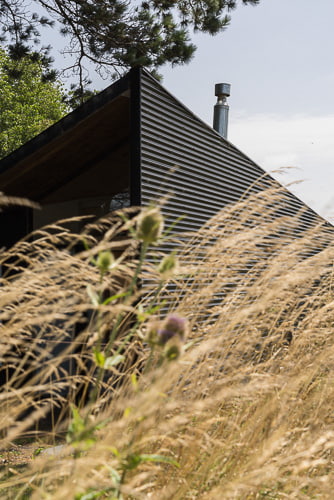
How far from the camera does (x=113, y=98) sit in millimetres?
3623

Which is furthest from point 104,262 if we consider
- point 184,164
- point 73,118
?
point 184,164

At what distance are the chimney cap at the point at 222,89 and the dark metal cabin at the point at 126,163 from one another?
9.17 feet

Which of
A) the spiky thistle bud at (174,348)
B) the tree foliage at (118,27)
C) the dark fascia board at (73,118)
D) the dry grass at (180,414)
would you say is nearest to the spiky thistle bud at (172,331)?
the spiky thistle bud at (174,348)

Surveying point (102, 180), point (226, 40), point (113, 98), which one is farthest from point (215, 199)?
point (226, 40)

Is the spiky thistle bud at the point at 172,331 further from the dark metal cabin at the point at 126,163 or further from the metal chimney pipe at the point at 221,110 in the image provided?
the metal chimney pipe at the point at 221,110

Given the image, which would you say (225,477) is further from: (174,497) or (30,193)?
(30,193)

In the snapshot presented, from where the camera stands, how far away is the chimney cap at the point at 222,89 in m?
8.01

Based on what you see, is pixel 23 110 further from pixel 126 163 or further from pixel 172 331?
pixel 172 331

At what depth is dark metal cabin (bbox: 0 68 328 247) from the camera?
362 cm

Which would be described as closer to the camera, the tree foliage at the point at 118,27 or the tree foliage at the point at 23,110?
the tree foliage at the point at 118,27

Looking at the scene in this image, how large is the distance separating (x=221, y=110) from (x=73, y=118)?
4.49 metres

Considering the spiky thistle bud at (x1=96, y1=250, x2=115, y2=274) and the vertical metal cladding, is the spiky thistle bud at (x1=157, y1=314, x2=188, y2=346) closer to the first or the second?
the spiky thistle bud at (x1=96, y1=250, x2=115, y2=274)

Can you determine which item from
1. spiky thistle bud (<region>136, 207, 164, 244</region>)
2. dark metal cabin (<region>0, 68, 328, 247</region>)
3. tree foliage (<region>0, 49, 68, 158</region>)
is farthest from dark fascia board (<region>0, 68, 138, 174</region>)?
tree foliage (<region>0, 49, 68, 158</region>)

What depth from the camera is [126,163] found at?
479cm
